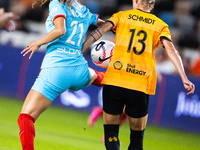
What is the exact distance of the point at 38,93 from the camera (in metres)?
4.20

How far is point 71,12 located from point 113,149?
1567 mm

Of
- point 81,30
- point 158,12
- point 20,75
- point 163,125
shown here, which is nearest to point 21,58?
point 20,75

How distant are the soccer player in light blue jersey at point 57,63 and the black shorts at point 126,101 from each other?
1.21 ft

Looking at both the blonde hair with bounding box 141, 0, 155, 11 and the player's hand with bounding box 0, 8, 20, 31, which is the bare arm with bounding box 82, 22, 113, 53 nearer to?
the blonde hair with bounding box 141, 0, 155, 11

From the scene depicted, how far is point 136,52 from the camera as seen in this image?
14.4ft

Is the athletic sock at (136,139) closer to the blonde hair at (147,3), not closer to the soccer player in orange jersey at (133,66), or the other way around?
the soccer player in orange jersey at (133,66)

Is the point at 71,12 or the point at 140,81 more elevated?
the point at 71,12

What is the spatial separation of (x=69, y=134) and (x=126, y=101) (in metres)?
2.99

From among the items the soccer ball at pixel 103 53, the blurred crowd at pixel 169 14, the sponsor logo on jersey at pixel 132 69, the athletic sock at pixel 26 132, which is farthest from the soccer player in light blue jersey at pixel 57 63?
the blurred crowd at pixel 169 14

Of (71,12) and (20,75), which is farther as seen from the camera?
(20,75)

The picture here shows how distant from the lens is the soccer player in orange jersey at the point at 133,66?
4.38 metres

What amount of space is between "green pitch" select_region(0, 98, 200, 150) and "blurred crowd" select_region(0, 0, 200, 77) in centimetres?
400

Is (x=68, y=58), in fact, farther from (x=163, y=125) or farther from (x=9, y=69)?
(x=9, y=69)

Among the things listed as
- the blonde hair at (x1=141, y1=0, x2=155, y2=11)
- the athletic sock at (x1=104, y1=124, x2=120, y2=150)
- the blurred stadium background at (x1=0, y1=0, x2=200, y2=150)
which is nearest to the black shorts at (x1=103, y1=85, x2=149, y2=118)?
the athletic sock at (x1=104, y1=124, x2=120, y2=150)
